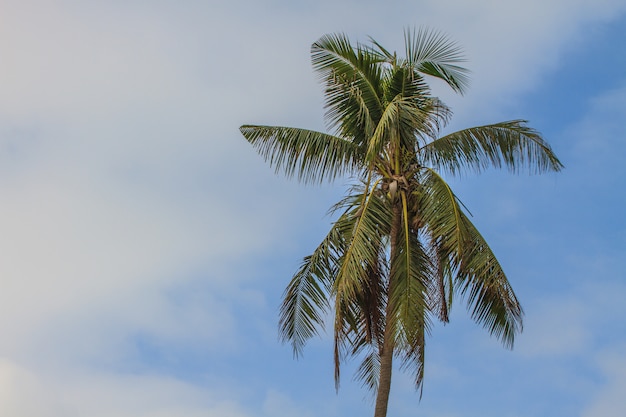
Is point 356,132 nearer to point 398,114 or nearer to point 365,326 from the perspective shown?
point 398,114

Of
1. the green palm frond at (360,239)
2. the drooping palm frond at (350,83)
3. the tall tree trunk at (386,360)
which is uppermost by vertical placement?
the drooping palm frond at (350,83)

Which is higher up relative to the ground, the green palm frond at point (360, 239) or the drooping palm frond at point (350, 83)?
the drooping palm frond at point (350, 83)

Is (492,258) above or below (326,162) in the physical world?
below

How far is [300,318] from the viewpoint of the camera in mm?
20562

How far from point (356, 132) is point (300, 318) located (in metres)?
3.78

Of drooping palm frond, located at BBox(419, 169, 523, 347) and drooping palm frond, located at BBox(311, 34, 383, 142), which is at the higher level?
drooping palm frond, located at BBox(311, 34, 383, 142)

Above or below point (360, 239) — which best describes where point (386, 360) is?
below

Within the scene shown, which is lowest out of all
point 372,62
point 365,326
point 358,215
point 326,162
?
point 365,326

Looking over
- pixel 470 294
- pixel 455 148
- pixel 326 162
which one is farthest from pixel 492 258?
pixel 326 162

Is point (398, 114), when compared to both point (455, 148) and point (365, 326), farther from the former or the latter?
point (365, 326)

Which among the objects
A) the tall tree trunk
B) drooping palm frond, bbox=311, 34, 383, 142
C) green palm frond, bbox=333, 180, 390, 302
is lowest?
the tall tree trunk

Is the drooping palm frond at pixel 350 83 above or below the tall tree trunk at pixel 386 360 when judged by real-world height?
above

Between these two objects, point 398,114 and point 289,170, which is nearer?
point 398,114

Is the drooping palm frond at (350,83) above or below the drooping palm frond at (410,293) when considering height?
above
